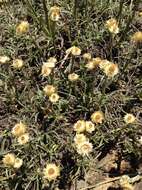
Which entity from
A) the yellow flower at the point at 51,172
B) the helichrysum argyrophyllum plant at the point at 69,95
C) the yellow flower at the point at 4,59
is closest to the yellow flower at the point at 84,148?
the helichrysum argyrophyllum plant at the point at 69,95

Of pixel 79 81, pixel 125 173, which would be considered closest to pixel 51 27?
pixel 79 81

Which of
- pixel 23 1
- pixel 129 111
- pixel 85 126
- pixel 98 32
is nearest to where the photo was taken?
pixel 85 126

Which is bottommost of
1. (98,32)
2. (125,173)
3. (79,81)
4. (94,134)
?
(125,173)

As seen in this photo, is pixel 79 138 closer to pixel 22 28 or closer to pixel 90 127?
pixel 90 127

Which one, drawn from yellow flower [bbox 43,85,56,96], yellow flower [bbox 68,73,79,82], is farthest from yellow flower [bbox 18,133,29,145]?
yellow flower [bbox 68,73,79,82]

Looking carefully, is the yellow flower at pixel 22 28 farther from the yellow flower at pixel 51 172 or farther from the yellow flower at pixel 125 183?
the yellow flower at pixel 125 183

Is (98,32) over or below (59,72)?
over

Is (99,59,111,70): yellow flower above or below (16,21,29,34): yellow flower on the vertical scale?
below

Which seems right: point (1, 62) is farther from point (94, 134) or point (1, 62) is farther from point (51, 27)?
point (94, 134)

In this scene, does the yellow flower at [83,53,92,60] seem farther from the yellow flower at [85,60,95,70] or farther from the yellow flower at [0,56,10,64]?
the yellow flower at [0,56,10,64]
